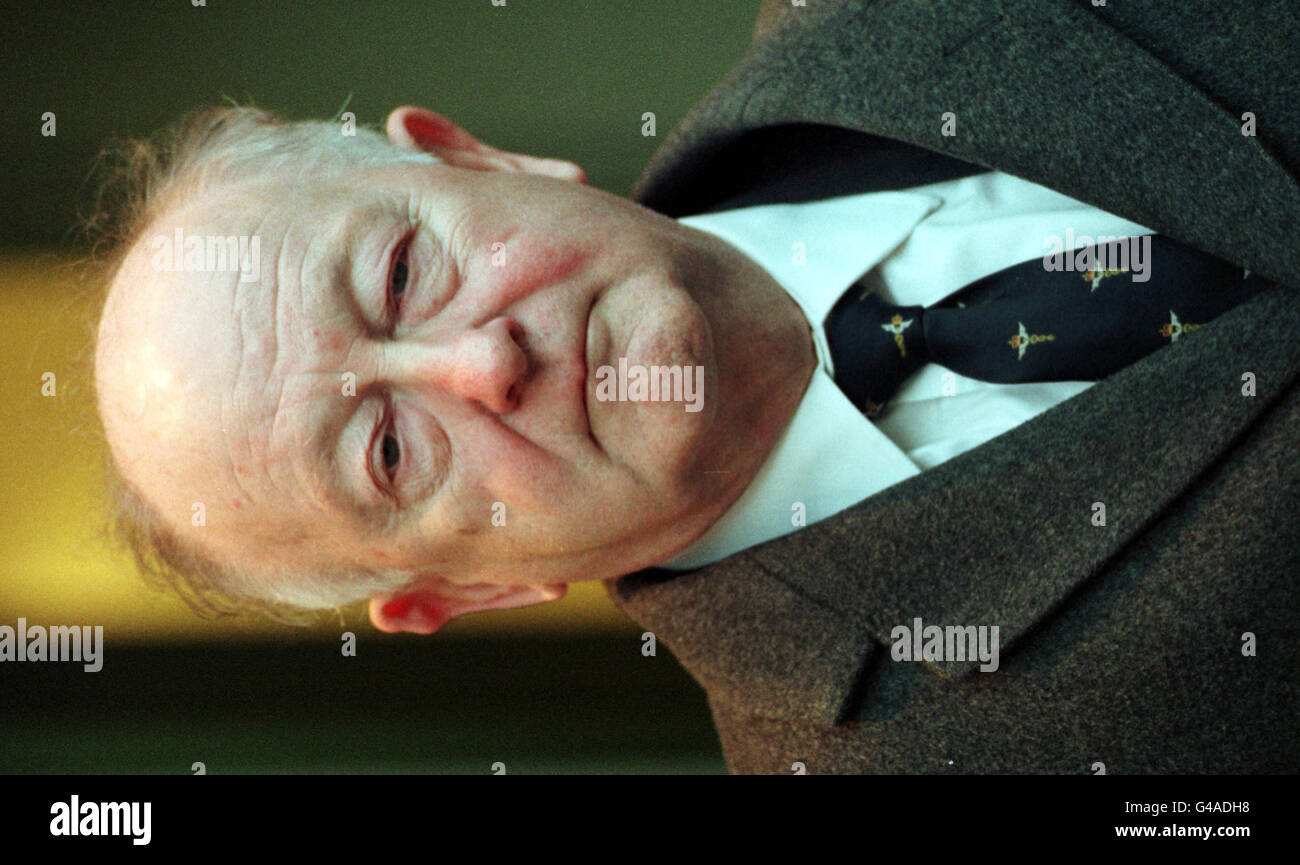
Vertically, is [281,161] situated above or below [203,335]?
above

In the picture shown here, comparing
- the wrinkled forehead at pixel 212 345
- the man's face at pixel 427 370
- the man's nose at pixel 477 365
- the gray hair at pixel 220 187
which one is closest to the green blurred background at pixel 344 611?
the gray hair at pixel 220 187

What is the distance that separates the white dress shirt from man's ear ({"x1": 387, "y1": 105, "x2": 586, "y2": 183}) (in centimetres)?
28

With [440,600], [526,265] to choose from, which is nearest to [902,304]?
[526,265]

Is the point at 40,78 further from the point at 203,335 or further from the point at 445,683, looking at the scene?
the point at 445,683

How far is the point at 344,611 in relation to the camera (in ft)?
6.55

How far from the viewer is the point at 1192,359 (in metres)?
1.04

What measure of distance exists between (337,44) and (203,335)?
972 mm

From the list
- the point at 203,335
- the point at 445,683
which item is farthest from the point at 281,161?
the point at 445,683

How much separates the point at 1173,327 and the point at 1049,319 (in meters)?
0.13

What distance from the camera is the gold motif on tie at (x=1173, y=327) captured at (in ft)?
3.61

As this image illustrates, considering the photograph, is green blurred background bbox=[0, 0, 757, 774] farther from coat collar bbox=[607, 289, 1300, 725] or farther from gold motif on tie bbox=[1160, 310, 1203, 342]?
gold motif on tie bbox=[1160, 310, 1203, 342]

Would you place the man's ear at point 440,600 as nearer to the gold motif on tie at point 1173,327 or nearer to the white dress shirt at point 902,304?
the white dress shirt at point 902,304

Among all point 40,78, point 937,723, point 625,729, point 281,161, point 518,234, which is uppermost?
point 40,78

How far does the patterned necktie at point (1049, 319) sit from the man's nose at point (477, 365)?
385 mm
